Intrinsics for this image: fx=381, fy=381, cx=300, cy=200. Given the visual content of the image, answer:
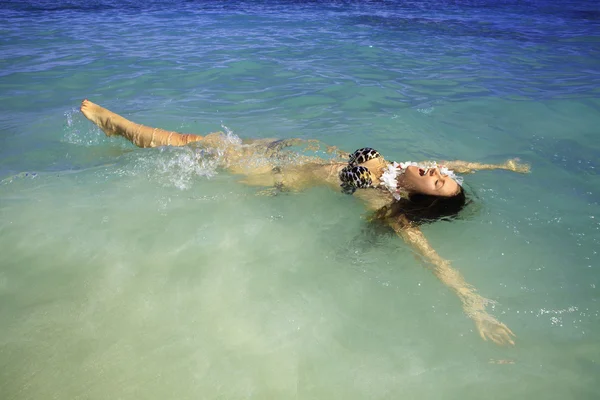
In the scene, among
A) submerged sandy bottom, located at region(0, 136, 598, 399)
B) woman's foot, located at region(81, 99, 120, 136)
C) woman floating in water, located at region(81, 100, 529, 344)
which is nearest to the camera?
submerged sandy bottom, located at region(0, 136, 598, 399)

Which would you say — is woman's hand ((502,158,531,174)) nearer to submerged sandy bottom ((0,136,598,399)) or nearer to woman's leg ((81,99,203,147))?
submerged sandy bottom ((0,136,598,399))

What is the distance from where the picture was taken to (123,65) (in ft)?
29.2

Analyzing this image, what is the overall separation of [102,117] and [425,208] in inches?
168

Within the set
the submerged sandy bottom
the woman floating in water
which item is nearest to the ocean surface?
the submerged sandy bottom

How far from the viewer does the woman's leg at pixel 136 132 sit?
4.92 metres

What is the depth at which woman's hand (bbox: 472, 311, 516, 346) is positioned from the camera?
2891 millimetres

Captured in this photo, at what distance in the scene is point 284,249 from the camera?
3.76 m

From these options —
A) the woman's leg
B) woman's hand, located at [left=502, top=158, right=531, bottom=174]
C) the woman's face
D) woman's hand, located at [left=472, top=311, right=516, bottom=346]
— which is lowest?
woman's hand, located at [left=472, top=311, right=516, bottom=346]

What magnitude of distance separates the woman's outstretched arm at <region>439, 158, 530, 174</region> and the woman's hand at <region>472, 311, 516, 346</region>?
2.35 meters

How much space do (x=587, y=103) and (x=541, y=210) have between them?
3.84m

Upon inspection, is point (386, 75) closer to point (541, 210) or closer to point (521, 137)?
point (521, 137)

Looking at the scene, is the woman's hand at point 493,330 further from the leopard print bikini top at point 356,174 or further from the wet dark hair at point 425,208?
the leopard print bikini top at point 356,174

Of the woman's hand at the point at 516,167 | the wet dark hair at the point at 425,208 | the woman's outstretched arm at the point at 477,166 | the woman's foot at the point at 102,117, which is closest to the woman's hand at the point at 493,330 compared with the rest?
the wet dark hair at the point at 425,208

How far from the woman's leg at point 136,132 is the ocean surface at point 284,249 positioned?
167 mm
